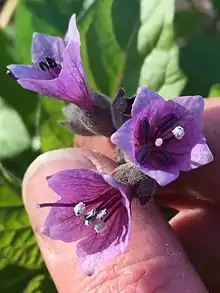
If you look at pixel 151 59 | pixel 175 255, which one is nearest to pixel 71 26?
pixel 175 255

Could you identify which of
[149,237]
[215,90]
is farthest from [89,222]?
[215,90]

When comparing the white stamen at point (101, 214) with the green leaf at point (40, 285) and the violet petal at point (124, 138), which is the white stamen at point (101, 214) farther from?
the green leaf at point (40, 285)

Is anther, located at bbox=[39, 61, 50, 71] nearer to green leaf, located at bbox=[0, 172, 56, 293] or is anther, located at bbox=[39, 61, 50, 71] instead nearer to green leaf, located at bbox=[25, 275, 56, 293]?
green leaf, located at bbox=[0, 172, 56, 293]

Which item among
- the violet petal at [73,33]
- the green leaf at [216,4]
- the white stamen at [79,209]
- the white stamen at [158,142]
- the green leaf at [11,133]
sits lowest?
the green leaf at [216,4]

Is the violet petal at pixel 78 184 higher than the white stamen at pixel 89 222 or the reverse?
higher

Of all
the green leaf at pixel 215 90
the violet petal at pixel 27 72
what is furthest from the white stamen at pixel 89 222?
the green leaf at pixel 215 90

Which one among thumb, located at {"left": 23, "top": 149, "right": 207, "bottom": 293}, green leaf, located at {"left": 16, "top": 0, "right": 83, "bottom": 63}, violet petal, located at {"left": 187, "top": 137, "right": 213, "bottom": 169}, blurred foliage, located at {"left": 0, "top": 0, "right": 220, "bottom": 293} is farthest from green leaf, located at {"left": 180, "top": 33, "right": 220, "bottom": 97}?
violet petal, located at {"left": 187, "top": 137, "right": 213, "bottom": 169}
